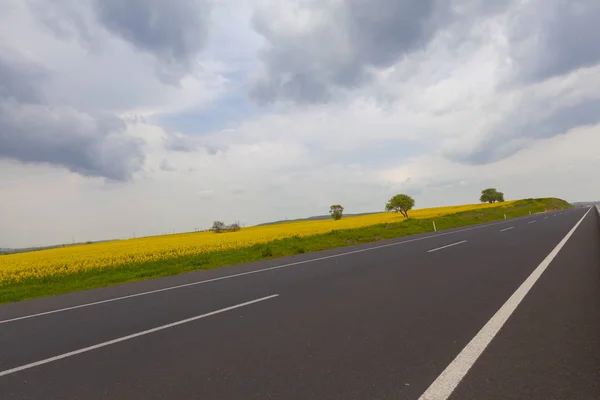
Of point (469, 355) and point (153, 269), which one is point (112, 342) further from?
point (153, 269)

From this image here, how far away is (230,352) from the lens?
4250mm

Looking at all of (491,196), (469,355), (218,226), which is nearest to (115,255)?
(469,355)

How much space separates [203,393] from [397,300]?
153 inches

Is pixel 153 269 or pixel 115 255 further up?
pixel 115 255

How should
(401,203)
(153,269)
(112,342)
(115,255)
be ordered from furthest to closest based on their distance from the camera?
1. (401,203)
2. (115,255)
3. (153,269)
4. (112,342)

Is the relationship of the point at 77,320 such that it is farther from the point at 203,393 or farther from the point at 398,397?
the point at 398,397

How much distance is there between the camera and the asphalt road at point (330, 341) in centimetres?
325

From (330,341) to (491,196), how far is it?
143856 millimetres

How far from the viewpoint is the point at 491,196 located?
131 meters

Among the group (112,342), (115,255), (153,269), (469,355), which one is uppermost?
(115,255)

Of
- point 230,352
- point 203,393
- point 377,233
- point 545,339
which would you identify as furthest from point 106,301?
point 377,233

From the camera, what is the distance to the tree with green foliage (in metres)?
131

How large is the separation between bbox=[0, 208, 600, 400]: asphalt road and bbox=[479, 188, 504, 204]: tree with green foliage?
5405 inches

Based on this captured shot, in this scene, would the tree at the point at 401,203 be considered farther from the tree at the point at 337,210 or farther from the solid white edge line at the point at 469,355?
the solid white edge line at the point at 469,355
